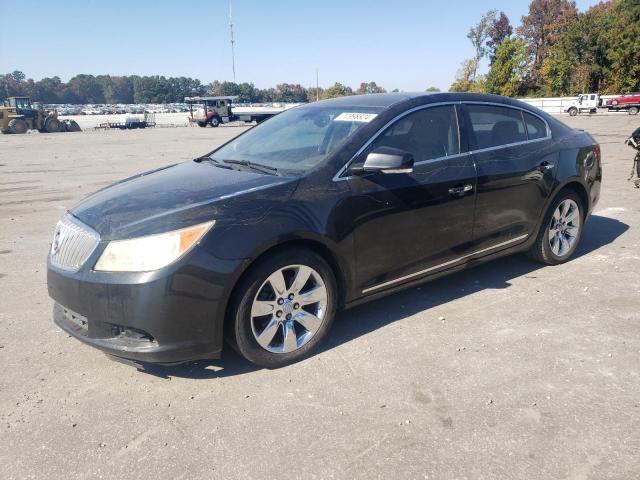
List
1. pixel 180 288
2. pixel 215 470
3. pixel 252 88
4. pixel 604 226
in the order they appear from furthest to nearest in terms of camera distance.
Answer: pixel 252 88 < pixel 604 226 < pixel 180 288 < pixel 215 470

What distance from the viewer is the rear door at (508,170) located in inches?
159

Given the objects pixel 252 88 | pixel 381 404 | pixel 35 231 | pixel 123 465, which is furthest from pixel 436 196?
pixel 252 88

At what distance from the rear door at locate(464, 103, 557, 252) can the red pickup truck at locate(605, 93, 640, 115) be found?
44725 mm

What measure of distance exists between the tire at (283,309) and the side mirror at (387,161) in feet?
2.24

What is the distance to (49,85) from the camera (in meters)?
156

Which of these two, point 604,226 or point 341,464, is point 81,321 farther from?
point 604,226

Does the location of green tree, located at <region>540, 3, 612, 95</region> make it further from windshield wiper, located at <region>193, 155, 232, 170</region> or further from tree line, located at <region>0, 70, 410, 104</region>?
tree line, located at <region>0, 70, 410, 104</region>

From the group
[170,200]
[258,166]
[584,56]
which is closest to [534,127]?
[258,166]

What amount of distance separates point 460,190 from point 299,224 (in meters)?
1.47

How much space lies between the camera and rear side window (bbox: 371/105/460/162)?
142 inches

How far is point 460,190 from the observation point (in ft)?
12.6

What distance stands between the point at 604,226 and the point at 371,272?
171 inches

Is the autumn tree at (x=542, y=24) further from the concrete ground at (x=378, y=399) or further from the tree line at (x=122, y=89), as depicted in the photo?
the concrete ground at (x=378, y=399)

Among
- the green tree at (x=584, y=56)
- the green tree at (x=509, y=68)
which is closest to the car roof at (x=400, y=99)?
the green tree at (x=584, y=56)
